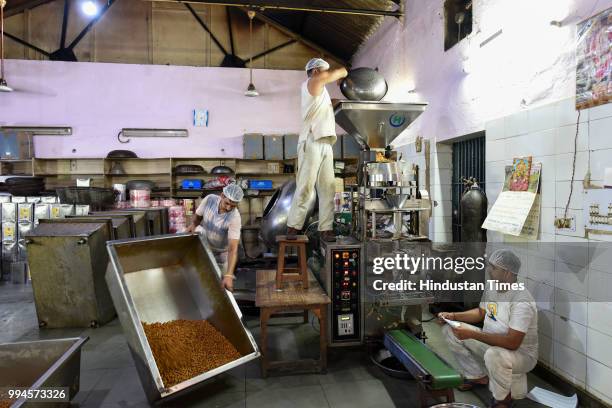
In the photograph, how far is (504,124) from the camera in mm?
3209

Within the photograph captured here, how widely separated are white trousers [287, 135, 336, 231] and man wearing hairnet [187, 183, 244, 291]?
52 cm

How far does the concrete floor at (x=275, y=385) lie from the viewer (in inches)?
96.4

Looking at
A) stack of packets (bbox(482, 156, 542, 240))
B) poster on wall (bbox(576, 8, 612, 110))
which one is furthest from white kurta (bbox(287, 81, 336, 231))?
poster on wall (bbox(576, 8, 612, 110))

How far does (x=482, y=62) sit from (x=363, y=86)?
1.28 meters

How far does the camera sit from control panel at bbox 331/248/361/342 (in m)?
3.01

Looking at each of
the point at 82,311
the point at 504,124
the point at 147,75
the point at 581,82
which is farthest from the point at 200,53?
the point at 581,82

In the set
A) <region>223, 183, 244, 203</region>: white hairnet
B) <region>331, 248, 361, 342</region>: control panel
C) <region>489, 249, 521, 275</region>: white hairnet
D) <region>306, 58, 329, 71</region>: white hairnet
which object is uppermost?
<region>306, 58, 329, 71</region>: white hairnet

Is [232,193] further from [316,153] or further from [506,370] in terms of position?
[506,370]

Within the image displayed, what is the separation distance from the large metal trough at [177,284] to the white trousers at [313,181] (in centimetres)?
89

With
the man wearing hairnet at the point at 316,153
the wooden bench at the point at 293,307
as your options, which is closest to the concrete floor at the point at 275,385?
the wooden bench at the point at 293,307

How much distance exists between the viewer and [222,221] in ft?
11.8

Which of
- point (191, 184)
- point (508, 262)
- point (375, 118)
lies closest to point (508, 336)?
point (508, 262)

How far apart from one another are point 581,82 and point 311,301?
91.5 inches

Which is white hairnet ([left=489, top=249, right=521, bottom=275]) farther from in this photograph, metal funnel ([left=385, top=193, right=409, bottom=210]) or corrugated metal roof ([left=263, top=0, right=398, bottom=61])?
corrugated metal roof ([left=263, top=0, right=398, bottom=61])
